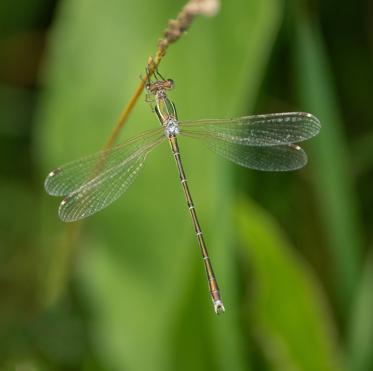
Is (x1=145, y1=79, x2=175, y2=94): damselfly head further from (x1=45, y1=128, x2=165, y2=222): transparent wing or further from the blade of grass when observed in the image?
the blade of grass

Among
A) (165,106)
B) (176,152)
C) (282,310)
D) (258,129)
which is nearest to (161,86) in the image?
(165,106)

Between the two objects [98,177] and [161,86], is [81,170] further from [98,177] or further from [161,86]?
[161,86]

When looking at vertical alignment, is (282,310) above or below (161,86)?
below

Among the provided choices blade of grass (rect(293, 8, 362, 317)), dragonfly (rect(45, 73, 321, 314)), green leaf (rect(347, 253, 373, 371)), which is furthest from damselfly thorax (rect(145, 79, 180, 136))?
green leaf (rect(347, 253, 373, 371))

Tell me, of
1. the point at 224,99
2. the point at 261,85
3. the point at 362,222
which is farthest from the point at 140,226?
the point at 362,222

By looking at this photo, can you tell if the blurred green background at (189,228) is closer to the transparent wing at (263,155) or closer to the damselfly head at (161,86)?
the transparent wing at (263,155)

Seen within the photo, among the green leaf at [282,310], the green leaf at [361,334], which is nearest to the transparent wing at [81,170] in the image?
the green leaf at [282,310]
